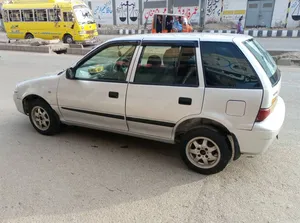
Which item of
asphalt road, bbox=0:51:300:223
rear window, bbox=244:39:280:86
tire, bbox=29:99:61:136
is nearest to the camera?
asphalt road, bbox=0:51:300:223

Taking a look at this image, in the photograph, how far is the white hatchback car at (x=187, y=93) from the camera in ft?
8.75

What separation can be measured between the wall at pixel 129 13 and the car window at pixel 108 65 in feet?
93.0

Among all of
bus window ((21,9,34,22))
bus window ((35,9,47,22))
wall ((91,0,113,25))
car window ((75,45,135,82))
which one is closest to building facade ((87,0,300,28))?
wall ((91,0,113,25))

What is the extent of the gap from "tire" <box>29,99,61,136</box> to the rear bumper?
106 inches

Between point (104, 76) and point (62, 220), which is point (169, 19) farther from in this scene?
point (62, 220)

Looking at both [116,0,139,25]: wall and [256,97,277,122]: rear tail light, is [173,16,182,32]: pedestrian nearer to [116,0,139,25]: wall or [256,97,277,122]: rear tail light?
[256,97,277,122]: rear tail light

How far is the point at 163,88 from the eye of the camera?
2955mm

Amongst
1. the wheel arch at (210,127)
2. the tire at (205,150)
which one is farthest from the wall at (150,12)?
the tire at (205,150)

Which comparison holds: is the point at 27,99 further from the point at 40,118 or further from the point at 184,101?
the point at 184,101

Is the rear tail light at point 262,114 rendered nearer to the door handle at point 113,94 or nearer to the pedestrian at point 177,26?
the door handle at point 113,94

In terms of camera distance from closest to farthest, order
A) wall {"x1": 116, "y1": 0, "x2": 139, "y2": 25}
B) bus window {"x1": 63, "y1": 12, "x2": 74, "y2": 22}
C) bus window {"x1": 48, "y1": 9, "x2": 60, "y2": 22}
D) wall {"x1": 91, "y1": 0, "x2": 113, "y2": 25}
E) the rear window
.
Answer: the rear window, bus window {"x1": 63, "y1": 12, "x2": 74, "y2": 22}, bus window {"x1": 48, "y1": 9, "x2": 60, "y2": 22}, wall {"x1": 116, "y1": 0, "x2": 139, "y2": 25}, wall {"x1": 91, "y1": 0, "x2": 113, "y2": 25}

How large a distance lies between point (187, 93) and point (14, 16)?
830 inches

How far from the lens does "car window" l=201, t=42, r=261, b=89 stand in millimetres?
2639

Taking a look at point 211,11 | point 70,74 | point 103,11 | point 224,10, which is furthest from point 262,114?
point 103,11
